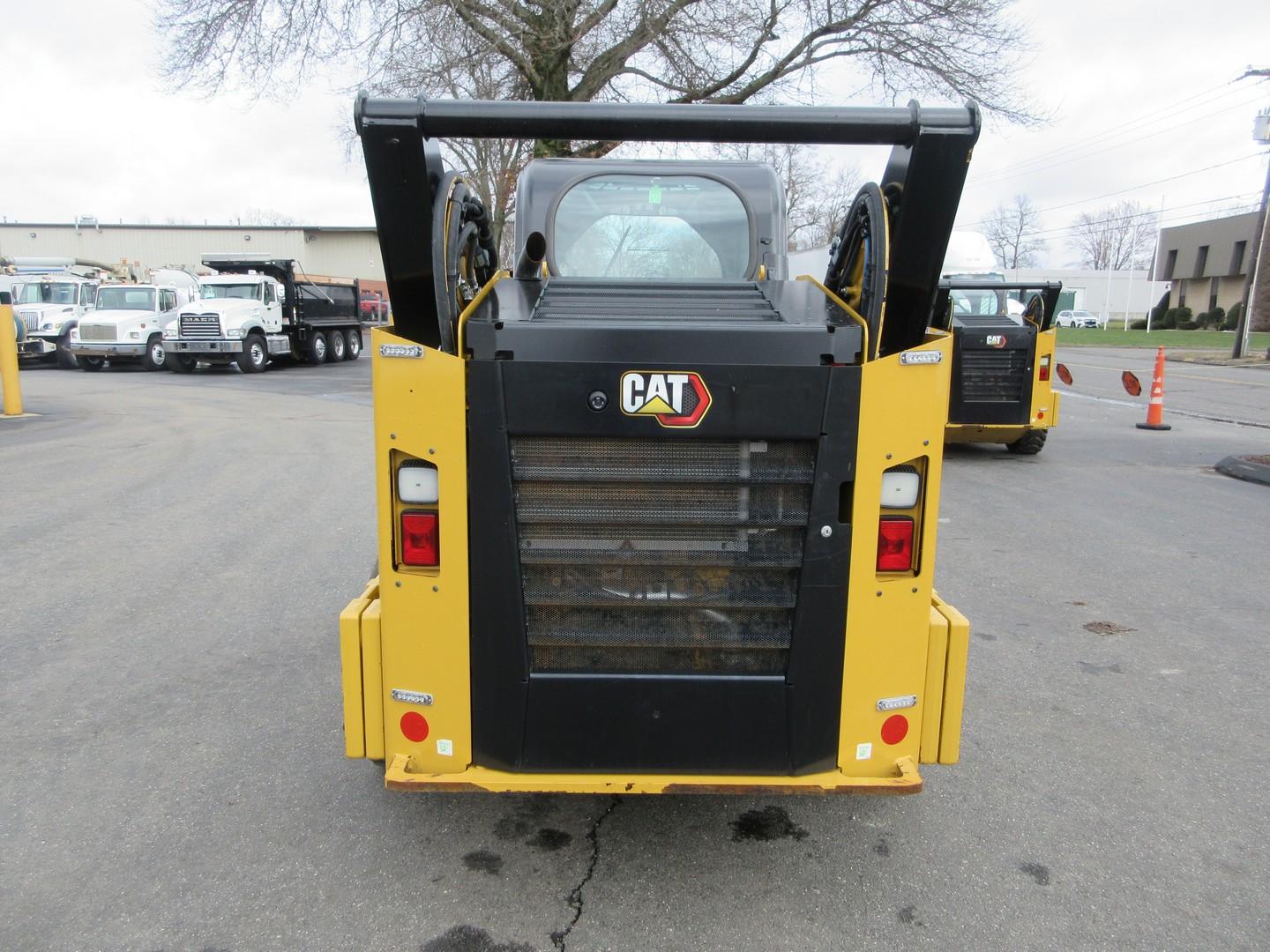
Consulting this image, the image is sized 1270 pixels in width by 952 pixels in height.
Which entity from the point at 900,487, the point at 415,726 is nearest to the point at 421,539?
the point at 415,726

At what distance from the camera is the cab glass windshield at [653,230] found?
15.0 feet

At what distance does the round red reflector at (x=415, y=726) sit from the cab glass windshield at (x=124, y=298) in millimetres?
25821

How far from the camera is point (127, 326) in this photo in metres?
24.2

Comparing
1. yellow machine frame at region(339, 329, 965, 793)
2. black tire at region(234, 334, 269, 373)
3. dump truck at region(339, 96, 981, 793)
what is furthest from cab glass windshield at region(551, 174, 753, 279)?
black tire at region(234, 334, 269, 373)

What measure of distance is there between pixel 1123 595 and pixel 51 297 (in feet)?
101

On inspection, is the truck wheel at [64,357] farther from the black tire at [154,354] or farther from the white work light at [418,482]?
the white work light at [418,482]

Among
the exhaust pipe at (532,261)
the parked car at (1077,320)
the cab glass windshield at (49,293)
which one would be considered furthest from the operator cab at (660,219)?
the parked car at (1077,320)

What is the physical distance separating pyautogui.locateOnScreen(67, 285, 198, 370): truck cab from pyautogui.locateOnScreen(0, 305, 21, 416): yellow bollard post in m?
11.0

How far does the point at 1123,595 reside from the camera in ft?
19.9

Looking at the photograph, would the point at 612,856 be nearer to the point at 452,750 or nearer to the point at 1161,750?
the point at 452,750

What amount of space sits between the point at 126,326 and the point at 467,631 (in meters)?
25.3

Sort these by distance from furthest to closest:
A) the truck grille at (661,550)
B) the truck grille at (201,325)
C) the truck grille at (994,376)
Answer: the truck grille at (201,325) < the truck grille at (994,376) < the truck grille at (661,550)

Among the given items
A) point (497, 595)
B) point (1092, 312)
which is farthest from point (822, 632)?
point (1092, 312)

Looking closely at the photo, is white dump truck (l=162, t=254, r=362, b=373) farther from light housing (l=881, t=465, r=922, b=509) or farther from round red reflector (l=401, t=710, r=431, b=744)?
light housing (l=881, t=465, r=922, b=509)
